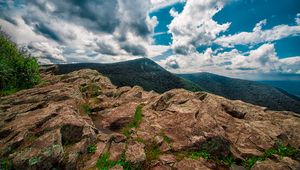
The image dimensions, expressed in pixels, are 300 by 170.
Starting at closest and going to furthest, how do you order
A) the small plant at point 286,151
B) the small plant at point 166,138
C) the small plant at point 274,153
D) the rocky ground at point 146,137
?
the rocky ground at point 146,137
the small plant at point 274,153
the small plant at point 286,151
the small plant at point 166,138

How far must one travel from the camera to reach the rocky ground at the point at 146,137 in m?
14.9

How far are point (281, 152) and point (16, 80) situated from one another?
191 feet

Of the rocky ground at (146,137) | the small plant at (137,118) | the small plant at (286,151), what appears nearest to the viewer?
the rocky ground at (146,137)

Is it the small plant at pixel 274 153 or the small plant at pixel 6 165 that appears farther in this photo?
the small plant at pixel 274 153

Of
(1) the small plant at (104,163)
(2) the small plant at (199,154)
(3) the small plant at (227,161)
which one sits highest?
(1) the small plant at (104,163)

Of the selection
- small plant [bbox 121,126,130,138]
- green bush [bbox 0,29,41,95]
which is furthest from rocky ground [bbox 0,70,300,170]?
green bush [bbox 0,29,41,95]

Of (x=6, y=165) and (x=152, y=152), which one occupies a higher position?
(x=6, y=165)

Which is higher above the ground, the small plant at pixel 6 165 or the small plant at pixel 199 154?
the small plant at pixel 6 165

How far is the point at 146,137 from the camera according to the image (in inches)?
779

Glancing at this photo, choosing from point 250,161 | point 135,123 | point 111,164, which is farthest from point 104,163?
point 250,161

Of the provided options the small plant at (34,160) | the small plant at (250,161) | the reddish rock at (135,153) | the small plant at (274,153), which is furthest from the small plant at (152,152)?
the small plant at (34,160)

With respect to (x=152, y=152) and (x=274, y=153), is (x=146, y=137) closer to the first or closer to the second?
(x=152, y=152)

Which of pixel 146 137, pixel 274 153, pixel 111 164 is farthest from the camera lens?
pixel 146 137

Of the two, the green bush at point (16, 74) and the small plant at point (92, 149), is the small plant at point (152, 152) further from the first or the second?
the green bush at point (16, 74)
